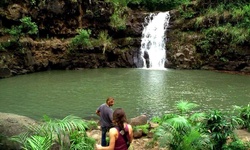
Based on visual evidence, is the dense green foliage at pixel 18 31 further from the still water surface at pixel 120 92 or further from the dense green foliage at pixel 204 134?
the dense green foliage at pixel 204 134

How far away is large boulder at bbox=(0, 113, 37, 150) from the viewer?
5.23 metres

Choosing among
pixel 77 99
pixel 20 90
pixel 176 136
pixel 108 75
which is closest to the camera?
pixel 176 136

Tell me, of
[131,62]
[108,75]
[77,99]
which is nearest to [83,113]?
[77,99]

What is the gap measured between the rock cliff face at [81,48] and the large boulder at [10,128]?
19044mm

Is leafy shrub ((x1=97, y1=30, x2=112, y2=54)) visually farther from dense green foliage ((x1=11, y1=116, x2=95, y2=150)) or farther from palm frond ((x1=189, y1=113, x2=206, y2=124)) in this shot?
dense green foliage ((x1=11, y1=116, x2=95, y2=150))

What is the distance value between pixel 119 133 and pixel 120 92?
12.2m

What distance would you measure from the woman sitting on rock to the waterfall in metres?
23.6

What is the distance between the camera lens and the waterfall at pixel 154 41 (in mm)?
28016

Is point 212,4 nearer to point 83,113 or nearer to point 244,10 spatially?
point 244,10

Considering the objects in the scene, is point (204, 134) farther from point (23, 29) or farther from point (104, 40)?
point (104, 40)

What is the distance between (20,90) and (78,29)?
1350 centimetres

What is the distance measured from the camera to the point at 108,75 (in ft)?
75.0

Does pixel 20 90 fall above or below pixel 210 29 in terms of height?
below

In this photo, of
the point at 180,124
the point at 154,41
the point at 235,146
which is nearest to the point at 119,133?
the point at 180,124
